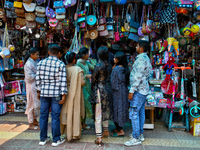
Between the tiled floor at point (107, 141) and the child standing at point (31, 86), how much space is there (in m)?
0.39

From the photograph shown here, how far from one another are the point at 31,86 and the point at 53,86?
1172 mm

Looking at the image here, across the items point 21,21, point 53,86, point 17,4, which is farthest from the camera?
point 21,21

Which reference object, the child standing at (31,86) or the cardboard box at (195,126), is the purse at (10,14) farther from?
the cardboard box at (195,126)

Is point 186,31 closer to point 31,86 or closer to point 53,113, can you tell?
point 53,113

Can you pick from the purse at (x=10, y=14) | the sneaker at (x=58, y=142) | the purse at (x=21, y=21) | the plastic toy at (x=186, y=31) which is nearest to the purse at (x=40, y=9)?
the purse at (x=21, y=21)

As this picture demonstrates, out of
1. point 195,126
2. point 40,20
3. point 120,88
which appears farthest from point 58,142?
point 40,20

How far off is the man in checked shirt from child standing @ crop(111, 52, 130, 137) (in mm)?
974

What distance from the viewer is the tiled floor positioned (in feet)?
9.76

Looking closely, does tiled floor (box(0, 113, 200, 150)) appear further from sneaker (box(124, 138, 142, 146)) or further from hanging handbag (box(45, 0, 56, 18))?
hanging handbag (box(45, 0, 56, 18))

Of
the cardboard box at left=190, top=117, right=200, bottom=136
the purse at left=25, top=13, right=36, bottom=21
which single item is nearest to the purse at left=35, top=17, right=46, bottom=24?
the purse at left=25, top=13, right=36, bottom=21

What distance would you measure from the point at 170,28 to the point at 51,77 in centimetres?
312

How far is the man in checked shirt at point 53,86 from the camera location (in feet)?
9.37

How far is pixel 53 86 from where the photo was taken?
288cm

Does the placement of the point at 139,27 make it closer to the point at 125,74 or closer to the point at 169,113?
the point at 125,74
